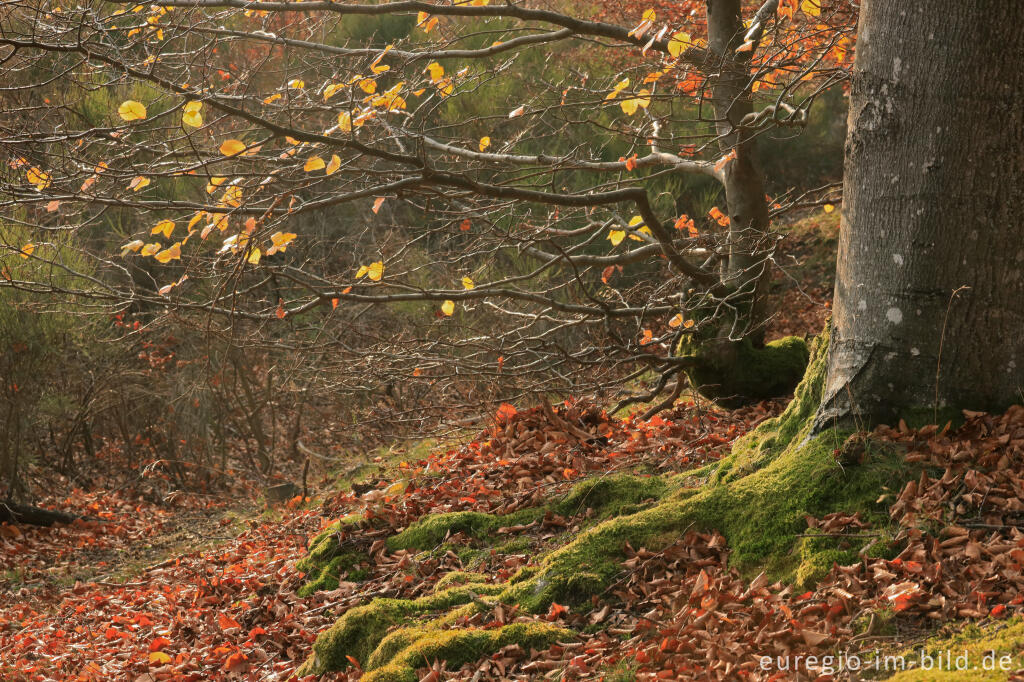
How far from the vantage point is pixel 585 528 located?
14.7 ft

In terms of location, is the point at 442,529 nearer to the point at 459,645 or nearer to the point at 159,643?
the point at 459,645

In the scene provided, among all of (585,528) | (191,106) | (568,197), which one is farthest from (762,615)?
(191,106)

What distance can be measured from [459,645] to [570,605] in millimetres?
516

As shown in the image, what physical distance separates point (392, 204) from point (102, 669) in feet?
32.4

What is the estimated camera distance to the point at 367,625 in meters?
4.04

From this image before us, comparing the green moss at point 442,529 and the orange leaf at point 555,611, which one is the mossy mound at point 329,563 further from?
the orange leaf at point 555,611

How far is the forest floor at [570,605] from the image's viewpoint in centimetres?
291

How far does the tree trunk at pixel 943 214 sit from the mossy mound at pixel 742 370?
2.82 m

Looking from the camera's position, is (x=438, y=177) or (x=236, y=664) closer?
(x=438, y=177)

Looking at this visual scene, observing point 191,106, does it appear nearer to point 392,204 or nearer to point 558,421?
point 558,421

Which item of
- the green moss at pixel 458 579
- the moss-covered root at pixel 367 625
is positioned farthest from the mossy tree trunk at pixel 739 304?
the moss-covered root at pixel 367 625

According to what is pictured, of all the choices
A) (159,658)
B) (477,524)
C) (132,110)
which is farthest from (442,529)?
(132,110)

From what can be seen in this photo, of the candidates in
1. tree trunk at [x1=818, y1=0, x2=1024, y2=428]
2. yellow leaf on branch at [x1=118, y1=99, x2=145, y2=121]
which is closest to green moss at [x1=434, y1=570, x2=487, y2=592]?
tree trunk at [x1=818, y1=0, x2=1024, y2=428]

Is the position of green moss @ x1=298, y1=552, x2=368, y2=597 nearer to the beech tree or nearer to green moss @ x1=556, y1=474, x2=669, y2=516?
green moss @ x1=556, y1=474, x2=669, y2=516
